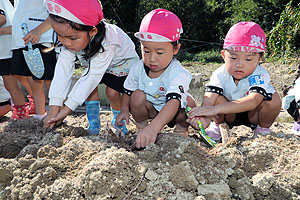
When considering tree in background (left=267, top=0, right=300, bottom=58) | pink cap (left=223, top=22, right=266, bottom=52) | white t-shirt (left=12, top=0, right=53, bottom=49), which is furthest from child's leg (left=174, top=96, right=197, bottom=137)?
tree in background (left=267, top=0, right=300, bottom=58)

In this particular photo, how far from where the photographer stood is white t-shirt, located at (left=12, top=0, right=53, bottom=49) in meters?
3.24

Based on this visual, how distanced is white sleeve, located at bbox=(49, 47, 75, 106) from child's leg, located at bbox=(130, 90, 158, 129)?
2.05 ft

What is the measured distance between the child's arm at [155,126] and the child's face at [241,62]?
0.64m

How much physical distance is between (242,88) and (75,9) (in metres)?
1.59

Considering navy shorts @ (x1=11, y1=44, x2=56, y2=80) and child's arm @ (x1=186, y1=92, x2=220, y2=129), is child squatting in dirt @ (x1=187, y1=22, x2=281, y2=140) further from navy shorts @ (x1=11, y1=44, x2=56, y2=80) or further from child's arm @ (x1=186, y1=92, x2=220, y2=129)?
navy shorts @ (x1=11, y1=44, x2=56, y2=80)

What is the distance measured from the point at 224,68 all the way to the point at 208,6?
13368 mm

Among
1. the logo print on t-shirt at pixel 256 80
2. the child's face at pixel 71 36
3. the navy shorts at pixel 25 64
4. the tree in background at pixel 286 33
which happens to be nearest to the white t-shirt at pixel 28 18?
the navy shorts at pixel 25 64

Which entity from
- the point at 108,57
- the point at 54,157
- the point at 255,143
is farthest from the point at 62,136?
the point at 255,143

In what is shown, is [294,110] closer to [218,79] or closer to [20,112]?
[218,79]

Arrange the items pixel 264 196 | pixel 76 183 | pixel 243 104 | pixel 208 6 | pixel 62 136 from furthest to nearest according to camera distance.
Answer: pixel 208 6, pixel 243 104, pixel 62 136, pixel 264 196, pixel 76 183

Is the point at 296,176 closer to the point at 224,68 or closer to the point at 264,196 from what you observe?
the point at 264,196

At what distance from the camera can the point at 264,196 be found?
1746 millimetres

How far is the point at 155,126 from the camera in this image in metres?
2.19

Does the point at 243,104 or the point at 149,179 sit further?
the point at 243,104
